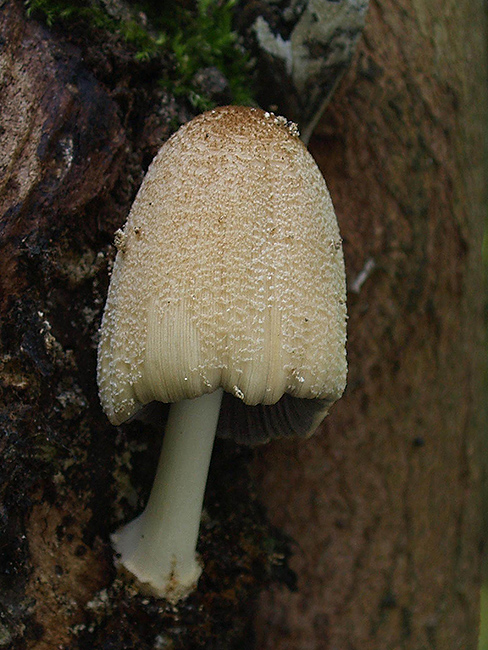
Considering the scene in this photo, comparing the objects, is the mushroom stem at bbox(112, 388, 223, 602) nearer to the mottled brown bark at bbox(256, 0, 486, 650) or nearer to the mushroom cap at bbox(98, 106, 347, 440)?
the mushroom cap at bbox(98, 106, 347, 440)

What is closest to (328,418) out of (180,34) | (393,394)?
(393,394)

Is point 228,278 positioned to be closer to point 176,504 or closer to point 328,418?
point 176,504

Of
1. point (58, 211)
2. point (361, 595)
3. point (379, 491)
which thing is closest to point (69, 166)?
point (58, 211)

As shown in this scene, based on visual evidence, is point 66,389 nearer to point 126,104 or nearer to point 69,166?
point 69,166

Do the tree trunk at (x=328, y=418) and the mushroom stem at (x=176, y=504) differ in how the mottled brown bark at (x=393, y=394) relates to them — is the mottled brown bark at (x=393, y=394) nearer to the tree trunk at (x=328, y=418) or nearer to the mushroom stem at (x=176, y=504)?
the tree trunk at (x=328, y=418)

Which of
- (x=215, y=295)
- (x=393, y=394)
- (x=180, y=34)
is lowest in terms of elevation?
(x=393, y=394)

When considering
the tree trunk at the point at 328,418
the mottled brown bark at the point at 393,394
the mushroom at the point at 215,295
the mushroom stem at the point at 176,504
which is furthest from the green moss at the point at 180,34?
the mushroom stem at the point at 176,504
